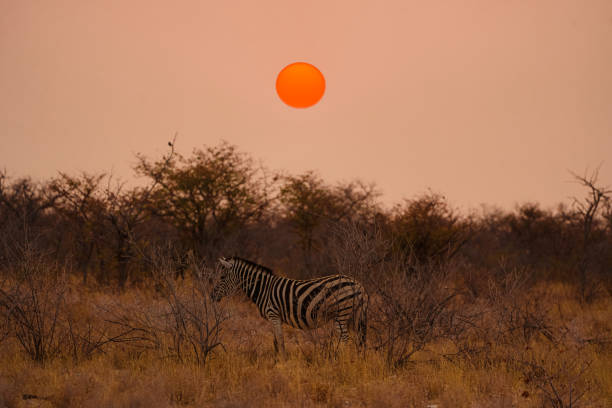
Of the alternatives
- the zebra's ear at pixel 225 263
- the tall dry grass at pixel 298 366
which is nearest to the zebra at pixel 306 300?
the zebra's ear at pixel 225 263

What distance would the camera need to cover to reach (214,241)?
52.4 feet

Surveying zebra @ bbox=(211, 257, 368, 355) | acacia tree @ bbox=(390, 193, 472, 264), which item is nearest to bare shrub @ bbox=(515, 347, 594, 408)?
zebra @ bbox=(211, 257, 368, 355)

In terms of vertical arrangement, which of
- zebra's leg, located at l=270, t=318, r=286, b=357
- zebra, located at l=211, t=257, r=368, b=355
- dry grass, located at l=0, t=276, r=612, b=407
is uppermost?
zebra, located at l=211, t=257, r=368, b=355

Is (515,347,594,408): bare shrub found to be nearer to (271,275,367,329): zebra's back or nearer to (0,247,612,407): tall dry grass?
(0,247,612,407): tall dry grass

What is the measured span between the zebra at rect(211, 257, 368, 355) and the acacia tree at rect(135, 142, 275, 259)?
7.32 metres

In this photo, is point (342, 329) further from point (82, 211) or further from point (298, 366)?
point (82, 211)

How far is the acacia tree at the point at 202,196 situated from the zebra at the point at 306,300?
7.32 m

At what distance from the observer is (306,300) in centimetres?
722

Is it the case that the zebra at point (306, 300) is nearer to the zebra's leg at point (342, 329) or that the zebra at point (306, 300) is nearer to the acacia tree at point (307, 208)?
the zebra's leg at point (342, 329)

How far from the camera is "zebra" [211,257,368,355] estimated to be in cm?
696

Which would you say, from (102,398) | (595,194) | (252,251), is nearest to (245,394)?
(102,398)

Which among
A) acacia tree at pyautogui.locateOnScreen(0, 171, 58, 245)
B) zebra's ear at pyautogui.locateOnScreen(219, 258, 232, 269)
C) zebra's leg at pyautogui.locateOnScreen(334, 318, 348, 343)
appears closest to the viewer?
zebra's leg at pyautogui.locateOnScreen(334, 318, 348, 343)

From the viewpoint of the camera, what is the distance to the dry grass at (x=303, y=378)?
5.12m

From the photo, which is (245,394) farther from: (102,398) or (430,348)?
(430,348)
